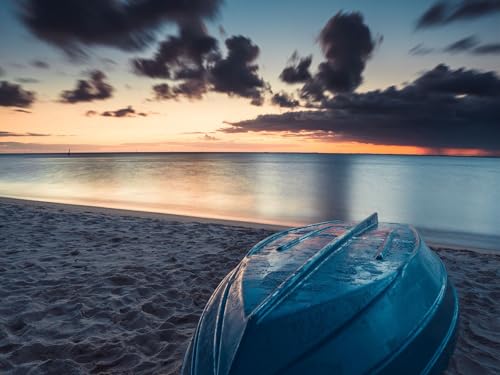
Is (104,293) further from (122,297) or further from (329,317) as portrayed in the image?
(329,317)

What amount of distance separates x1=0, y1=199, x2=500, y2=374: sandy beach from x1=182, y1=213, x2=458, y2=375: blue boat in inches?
36.7

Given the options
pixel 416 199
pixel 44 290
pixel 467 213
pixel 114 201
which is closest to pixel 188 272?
pixel 44 290

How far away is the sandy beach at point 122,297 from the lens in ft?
9.85

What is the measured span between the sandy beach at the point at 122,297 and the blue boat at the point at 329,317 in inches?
36.7

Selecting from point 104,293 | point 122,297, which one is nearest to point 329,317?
point 122,297

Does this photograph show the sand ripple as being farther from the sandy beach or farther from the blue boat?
the blue boat

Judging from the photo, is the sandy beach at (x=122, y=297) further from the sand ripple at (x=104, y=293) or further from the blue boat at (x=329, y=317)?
the blue boat at (x=329, y=317)

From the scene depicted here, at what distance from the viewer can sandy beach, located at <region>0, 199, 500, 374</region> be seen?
3002 millimetres

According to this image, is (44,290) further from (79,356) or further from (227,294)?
(227,294)

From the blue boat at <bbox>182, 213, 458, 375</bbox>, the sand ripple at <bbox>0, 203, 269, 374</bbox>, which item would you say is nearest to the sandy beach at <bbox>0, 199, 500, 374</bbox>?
the sand ripple at <bbox>0, 203, 269, 374</bbox>

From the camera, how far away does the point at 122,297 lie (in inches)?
164

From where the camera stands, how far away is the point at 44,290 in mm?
4270

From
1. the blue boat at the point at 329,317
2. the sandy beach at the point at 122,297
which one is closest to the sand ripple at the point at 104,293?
the sandy beach at the point at 122,297

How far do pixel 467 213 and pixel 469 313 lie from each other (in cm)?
1218
